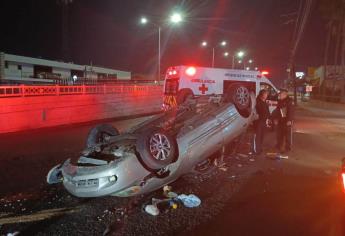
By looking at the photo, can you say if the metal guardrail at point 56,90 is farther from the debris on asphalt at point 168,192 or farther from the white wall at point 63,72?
the white wall at point 63,72

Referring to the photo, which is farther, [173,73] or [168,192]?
[173,73]

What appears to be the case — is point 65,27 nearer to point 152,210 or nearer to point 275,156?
point 275,156

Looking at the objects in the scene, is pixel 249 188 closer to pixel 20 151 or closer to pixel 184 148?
pixel 184 148

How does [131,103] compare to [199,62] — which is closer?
[131,103]

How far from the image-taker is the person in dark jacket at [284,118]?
10.1m

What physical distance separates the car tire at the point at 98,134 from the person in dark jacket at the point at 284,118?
16.8 ft

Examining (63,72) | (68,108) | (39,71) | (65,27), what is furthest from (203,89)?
(65,27)

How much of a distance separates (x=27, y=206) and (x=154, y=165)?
7.09 ft

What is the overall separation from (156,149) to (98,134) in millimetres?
1840

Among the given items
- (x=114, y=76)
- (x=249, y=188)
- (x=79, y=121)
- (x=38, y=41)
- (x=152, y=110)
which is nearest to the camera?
(x=249, y=188)

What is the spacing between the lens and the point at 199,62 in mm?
60688

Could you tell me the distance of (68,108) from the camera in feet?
60.1

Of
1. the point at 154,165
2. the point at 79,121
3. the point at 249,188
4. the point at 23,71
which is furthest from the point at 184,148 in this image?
the point at 23,71

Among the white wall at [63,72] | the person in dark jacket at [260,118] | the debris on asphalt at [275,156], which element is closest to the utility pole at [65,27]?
the white wall at [63,72]
